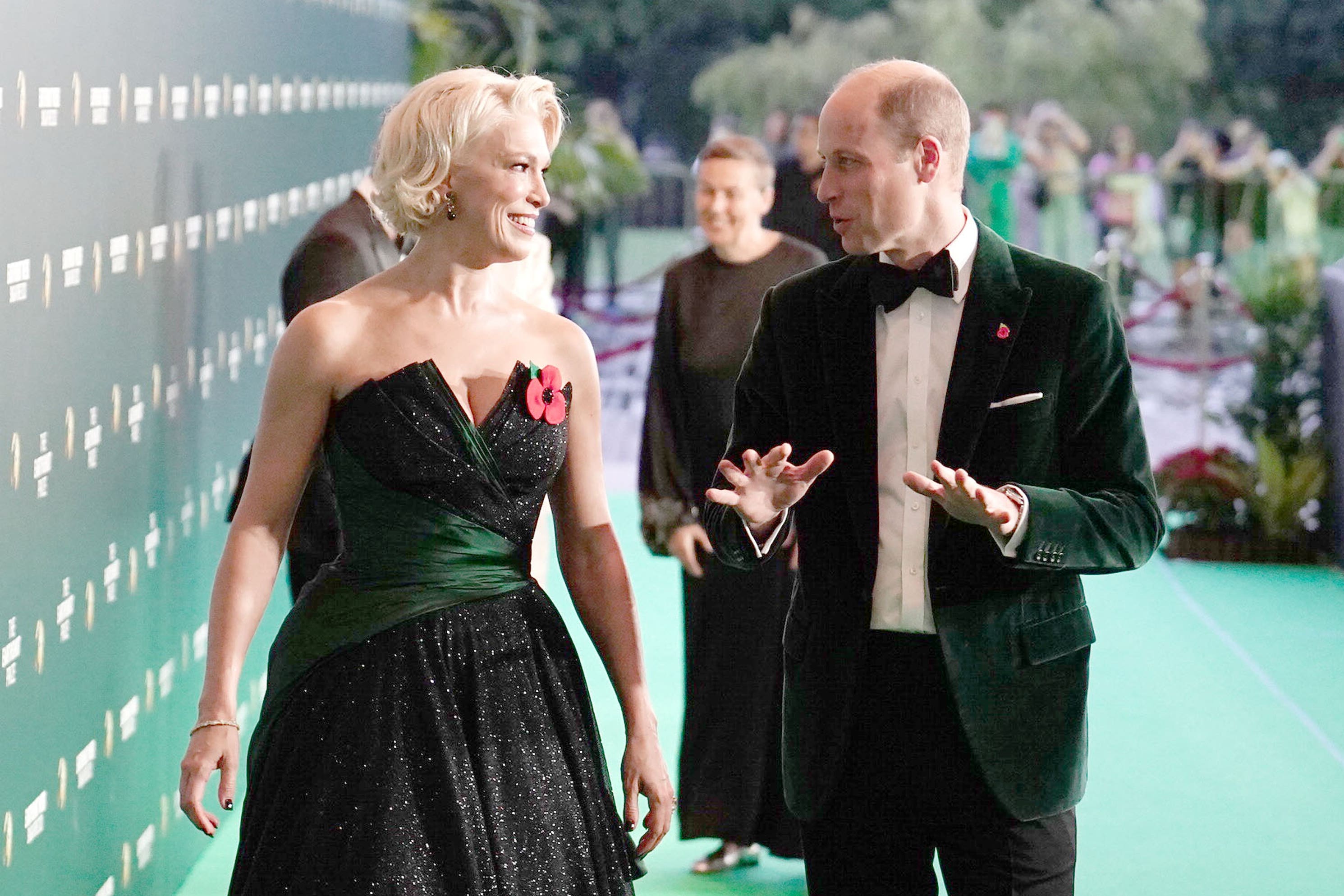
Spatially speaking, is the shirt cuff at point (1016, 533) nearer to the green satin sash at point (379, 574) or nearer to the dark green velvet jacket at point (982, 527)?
the dark green velvet jacket at point (982, 527)

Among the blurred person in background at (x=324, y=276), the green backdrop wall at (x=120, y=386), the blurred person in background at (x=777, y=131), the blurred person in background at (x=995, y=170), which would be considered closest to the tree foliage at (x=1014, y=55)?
the blurred person in background at (x=777, y=131)

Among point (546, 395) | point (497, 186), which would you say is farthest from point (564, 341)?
point (497, 186)

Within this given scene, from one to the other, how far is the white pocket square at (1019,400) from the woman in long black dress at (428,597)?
66 cm

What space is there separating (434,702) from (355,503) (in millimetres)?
317

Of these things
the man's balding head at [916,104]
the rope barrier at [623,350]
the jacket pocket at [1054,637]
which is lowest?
the rope barrier at [623,350]

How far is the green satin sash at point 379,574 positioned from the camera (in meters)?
2.62

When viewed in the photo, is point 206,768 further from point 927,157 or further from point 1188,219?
point 1188,219

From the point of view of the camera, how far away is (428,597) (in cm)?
263

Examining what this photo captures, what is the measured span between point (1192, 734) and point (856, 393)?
4.23m

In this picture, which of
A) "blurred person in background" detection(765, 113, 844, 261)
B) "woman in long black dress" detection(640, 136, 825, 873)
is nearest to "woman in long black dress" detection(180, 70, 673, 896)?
"woman in long black dress" detection(640, 136, 825, 873)

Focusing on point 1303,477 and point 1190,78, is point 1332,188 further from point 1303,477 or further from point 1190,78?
point 1190,78

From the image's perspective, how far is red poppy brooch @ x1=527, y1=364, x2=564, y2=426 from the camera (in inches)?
105

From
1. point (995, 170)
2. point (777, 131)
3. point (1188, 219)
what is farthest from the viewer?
point (777, 131)

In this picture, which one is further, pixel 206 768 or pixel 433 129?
pixel 433 129
